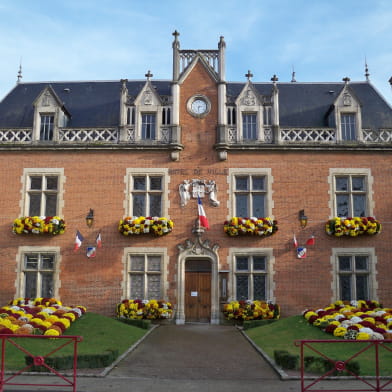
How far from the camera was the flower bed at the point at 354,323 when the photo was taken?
12.7m

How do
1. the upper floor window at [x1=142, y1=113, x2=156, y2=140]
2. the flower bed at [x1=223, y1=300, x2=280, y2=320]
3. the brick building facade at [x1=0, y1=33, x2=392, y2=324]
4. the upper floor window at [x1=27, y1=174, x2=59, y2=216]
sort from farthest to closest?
the upper floor window at [x1=142, y1=113, x2=156, y2=140]
the upper floor window at [x1=27, y1=174, x2=59, y2=216]
the brick building facade at [x1=0, y1=33, x2=392, y2=324]
the flower bed at [x1=223, y1=300, x2=280, y2=320]

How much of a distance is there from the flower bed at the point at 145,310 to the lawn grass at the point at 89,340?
1.69 m

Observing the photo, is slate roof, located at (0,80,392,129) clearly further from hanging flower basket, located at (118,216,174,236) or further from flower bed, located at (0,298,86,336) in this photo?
flower bed, located at (0,298,86,336)

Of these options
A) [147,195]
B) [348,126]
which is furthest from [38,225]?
[348,126]

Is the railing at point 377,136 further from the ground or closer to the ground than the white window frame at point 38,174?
further from the ground

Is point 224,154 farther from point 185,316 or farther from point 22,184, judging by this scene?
point 22,184

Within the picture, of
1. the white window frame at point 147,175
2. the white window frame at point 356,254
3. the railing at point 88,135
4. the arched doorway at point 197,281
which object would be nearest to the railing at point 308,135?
the white window frame at point 356,254

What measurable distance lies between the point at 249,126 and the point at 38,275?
1095 cm

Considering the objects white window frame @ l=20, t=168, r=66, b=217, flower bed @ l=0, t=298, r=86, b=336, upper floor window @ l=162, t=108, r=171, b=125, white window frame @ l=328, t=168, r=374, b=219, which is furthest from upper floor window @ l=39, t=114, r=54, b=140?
white window frame @ l=328, t=168, r=374, b=219

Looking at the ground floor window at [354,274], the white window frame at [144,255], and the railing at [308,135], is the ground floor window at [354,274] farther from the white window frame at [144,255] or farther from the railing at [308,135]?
the white window frame at [144,255]

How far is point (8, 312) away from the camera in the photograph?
51.4ft

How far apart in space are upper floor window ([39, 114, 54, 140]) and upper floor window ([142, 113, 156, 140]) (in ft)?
13.5

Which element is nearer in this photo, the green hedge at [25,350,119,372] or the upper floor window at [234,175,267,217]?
the green hedge at [25,350,119,372]

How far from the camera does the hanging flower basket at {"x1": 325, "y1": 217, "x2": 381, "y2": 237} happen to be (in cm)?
1884
